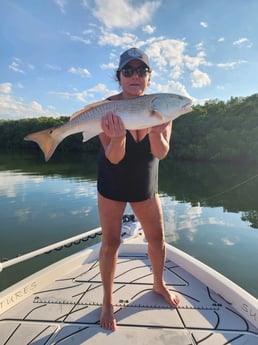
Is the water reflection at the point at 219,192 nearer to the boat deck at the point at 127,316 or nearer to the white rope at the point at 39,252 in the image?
the white rope at the point at 39,252

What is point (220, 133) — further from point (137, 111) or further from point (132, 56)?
point (137, 111)

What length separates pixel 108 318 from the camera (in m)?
2.60

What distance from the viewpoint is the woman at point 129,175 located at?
2.56 m

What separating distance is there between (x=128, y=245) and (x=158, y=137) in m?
2.31

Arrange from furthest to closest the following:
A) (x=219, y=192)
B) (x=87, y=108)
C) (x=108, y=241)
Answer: (x=219, y=192) < (x=108, y=241) < (x=87, y=108)

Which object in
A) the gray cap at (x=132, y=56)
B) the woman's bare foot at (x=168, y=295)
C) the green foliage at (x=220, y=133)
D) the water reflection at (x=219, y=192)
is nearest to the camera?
the gray cap at (x=132, y=56)

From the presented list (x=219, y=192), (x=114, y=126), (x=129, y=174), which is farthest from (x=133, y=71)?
(x=219, y=192)

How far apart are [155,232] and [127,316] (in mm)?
819

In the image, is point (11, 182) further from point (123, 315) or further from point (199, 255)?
point (123, 315)

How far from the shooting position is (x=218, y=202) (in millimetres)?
15562

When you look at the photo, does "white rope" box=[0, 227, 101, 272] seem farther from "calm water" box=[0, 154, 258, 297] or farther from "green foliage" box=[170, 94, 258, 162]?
"green foliage" box=[170, 94, 258, 162]

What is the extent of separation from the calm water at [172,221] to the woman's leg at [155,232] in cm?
404

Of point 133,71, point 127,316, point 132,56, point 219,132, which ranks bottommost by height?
point 127,316

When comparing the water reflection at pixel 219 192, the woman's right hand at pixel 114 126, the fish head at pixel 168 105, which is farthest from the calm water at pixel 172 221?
the woman's right hand at pixel 114 126
